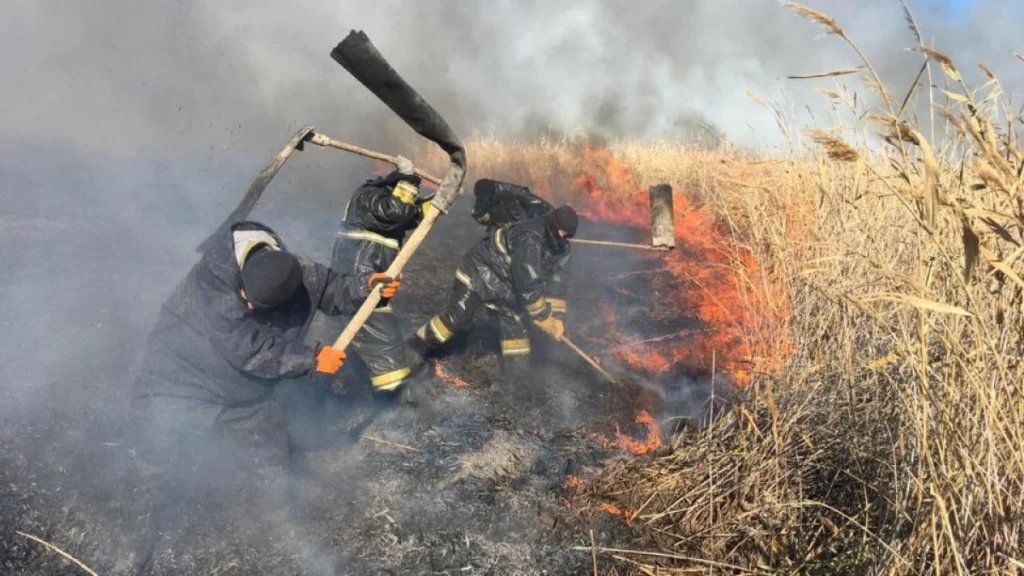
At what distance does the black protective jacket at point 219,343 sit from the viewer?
3.64 metres

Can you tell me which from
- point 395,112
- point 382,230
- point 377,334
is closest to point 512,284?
point 382,230

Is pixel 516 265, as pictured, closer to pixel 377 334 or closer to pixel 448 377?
pixel 448 377

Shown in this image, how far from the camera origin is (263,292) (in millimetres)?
3414

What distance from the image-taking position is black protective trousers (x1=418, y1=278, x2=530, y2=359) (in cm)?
580

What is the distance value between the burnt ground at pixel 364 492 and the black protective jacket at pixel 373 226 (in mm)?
1035

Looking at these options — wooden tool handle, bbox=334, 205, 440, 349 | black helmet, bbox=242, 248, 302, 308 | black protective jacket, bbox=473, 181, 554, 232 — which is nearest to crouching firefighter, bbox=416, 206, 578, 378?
black protective jacket, bbox=473, 181, 554, 232

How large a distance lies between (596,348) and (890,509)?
417cm

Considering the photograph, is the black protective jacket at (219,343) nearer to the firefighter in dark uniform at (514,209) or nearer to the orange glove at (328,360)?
the orange glove at (328,360)

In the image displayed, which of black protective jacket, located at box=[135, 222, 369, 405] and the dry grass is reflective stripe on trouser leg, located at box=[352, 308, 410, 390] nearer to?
black protective jacket, located at box=[135, 222, 369, 405]

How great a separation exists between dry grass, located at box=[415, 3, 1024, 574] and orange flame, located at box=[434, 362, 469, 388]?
1888 millimetres

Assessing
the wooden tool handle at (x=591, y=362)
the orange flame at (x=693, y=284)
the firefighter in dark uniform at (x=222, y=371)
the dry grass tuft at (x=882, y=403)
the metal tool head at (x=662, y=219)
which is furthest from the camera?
the metal tool head at (x=662, y=219)

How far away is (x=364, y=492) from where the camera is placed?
3.82m

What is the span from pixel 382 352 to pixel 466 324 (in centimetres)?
114

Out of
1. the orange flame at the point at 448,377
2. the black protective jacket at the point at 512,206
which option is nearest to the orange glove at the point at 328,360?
the orange flame at the point at 448,377
